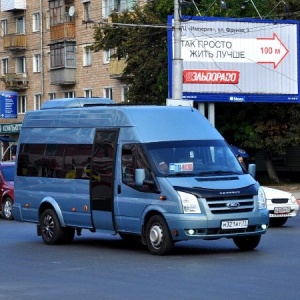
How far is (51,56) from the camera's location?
6938 cm

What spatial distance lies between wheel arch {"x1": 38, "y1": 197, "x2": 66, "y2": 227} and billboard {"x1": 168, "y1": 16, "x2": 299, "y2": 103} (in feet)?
80.8

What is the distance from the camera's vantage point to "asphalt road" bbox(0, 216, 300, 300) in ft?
42.3

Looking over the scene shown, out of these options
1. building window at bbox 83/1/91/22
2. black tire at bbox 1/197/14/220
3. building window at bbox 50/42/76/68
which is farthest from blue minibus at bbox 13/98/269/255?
building window at bbox 50/42/76/68

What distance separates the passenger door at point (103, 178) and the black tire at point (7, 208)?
1158 cm

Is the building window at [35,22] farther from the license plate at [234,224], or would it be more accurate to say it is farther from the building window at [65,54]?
the license plate at [234,224]

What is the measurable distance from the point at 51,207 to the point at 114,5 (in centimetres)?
4274

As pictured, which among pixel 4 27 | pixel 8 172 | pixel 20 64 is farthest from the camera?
pixel 4 27

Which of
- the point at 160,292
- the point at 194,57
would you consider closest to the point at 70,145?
the point at 160,292

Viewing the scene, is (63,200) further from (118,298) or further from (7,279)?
(118,298)

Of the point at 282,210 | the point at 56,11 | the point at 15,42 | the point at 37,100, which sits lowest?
the point at 282,210

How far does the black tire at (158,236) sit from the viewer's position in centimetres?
1753

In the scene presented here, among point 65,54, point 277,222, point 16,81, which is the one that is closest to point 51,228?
point 277,222

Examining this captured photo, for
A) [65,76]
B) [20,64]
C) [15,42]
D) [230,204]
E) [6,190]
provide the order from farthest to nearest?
1. [20,64]
2. [15,42]
3. [65,76]
4. [6,190]
5. [230,204]

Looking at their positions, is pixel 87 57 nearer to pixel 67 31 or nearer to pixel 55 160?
pixel 67 31
